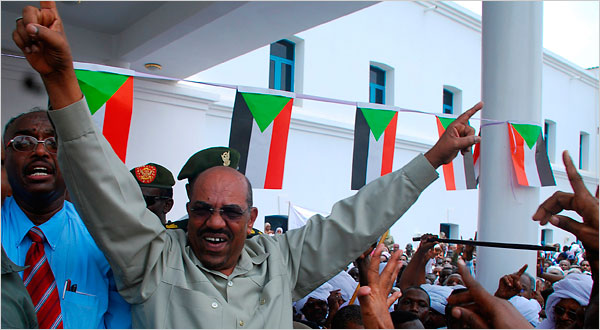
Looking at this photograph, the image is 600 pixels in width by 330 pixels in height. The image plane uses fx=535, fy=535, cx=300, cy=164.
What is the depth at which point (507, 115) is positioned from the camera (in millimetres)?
4594

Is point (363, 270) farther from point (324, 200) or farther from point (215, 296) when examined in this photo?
point (324, 200)

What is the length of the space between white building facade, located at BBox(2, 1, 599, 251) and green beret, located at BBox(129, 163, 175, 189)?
4364mm

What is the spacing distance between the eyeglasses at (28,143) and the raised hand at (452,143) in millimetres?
1432

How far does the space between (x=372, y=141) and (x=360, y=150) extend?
125 millimetres

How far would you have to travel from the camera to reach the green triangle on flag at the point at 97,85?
3.63 m

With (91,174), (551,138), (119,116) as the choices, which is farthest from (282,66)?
(551,138)

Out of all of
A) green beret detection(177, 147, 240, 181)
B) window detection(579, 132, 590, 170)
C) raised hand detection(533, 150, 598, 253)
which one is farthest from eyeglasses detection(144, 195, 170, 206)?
window detection(579, 132, 590, 170)

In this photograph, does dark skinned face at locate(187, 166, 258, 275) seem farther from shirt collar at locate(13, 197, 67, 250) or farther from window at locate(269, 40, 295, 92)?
window at locate(269, 40, 295, 92)

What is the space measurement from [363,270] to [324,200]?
10056mm

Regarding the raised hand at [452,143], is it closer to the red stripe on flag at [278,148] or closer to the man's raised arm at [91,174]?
the man's raised arm at [91,174]

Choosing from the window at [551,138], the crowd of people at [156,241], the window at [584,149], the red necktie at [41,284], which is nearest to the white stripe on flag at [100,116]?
the crowd of people at [156,241]

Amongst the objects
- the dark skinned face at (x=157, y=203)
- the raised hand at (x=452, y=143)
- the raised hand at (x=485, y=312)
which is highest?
the raised hand at (x=452, y=143)

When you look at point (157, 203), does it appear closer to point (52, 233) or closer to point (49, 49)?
point (52, 233)

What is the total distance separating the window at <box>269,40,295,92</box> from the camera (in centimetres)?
1144
